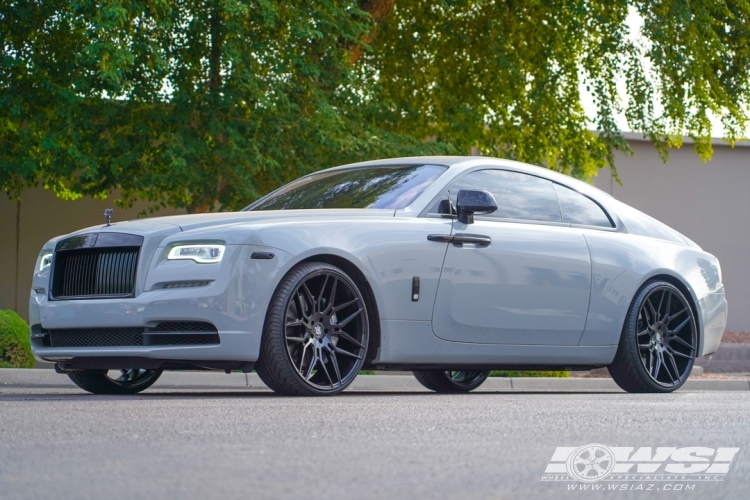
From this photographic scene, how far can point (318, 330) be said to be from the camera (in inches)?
274

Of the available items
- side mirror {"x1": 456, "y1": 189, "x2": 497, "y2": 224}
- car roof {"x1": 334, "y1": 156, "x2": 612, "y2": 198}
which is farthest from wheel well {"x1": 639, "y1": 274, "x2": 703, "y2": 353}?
side mirror {"x1": 456, "y1": 189, "x2": 497, "y2": 224}

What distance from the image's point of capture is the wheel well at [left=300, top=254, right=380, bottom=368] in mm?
7059

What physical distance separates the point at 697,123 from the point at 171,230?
12.8m

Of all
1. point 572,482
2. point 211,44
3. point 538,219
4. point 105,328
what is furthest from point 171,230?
point 211,44

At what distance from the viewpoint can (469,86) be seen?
748 inches

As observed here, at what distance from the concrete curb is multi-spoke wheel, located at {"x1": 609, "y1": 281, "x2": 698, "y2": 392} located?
2663mm

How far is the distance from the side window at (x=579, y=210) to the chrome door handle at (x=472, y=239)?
0.99 metres

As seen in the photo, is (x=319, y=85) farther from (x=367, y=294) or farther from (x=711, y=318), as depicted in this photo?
(x=367, y=294)

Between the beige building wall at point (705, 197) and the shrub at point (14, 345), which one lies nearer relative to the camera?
the shrub at point (14, 345)

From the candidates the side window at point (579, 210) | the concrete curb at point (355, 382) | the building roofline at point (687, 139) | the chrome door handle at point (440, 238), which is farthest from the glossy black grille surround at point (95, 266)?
the building roofline at point (687, 139)

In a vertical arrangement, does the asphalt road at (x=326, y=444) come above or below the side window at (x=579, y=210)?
below

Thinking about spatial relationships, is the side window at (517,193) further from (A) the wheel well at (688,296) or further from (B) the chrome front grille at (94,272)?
(B) the chrome front grille at (94,272)

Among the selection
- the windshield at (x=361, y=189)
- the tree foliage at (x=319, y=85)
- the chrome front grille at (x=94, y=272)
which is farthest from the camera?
the tree foliage at (x=319, y=85)

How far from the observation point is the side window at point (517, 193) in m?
8.07
